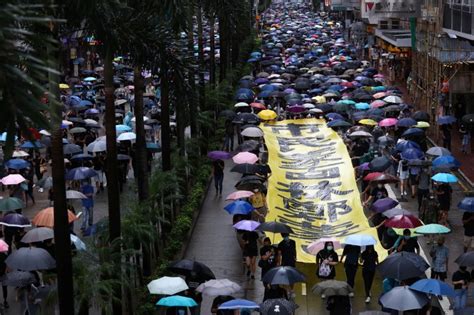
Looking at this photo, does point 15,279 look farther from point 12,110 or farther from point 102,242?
point 12,110

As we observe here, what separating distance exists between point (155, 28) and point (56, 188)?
511 centimetres

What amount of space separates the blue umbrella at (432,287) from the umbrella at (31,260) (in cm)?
622

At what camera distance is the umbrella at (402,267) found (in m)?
16.9

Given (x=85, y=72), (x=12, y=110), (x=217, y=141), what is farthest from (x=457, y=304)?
(x=85, y=72)

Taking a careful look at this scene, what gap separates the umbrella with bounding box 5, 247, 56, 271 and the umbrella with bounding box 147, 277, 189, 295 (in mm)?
1961

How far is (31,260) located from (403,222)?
743 centimetres

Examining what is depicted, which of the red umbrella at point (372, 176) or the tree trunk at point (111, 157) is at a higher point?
the tree trunk at point (111, 157)

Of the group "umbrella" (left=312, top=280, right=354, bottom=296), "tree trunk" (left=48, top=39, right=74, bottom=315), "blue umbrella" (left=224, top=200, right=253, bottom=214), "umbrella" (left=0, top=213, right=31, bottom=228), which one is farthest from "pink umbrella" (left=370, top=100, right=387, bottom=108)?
"tree trunk" (left=48, top=39, right=74, bottom=315)

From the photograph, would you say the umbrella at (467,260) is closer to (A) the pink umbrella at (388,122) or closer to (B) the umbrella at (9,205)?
(B) the umbrella at (9,205)

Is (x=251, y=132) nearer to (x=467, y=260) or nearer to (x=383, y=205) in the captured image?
(x=383, y=205)

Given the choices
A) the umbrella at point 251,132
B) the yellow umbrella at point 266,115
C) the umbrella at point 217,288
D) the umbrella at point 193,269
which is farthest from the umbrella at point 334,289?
the yellow umbrella at point 266,115

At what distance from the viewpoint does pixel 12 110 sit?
8055 millimetres

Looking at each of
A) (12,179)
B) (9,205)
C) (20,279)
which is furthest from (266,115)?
(20,279)

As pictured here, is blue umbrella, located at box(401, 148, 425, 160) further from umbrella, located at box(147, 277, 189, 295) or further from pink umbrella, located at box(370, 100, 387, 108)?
umbrella, located at box(147, 277, 189, 295)
